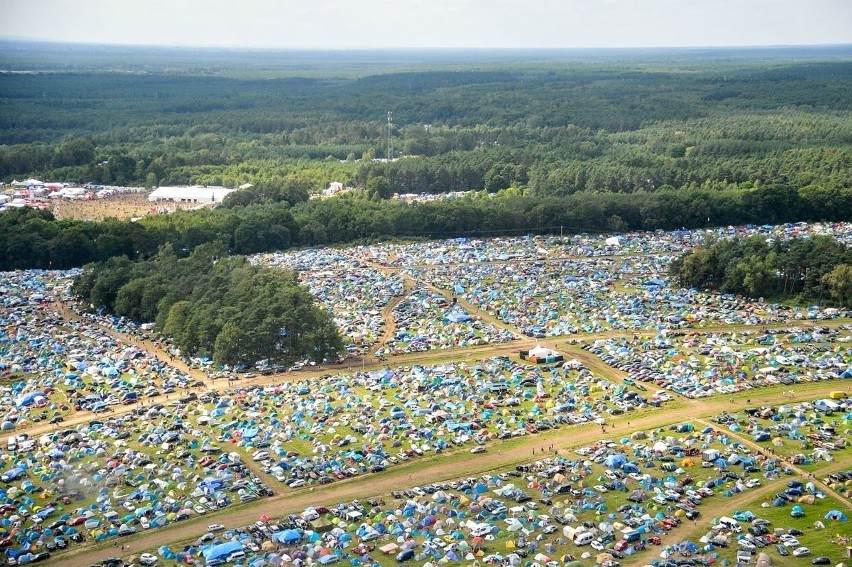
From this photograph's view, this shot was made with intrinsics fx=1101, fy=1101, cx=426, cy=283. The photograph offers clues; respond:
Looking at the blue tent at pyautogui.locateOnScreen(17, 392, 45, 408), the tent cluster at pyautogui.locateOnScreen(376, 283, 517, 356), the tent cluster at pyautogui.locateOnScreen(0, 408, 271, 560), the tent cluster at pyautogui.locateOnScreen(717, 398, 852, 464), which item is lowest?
the tent cluster at pyautogui.locateOnScreen(376, 283, 517, 356)

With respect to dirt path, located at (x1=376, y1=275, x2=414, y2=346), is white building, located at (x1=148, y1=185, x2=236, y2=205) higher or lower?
lower

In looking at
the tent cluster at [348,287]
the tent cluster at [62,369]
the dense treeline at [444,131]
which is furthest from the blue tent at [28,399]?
the dense treeline at [444,131]

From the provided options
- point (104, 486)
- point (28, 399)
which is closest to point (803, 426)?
point (104, 486)

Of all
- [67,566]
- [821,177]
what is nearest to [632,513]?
[67,566]

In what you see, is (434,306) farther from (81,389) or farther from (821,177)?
(821,177)

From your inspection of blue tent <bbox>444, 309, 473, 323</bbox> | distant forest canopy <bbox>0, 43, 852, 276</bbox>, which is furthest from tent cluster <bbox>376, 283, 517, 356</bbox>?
distant forest canopy <bbox>0, 43, 852, 276</bbox>

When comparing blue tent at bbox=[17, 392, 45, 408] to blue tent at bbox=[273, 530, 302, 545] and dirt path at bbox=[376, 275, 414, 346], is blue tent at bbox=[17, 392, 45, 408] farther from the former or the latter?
blue tent at bbox=[273, 530, 302, 545]

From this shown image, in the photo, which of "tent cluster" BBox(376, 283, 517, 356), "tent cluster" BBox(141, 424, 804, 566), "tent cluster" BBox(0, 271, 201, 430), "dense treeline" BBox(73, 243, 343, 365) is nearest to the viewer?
"tent cluster" BBox(141, 424, 804, 566)

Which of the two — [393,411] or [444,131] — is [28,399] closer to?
[393,411]

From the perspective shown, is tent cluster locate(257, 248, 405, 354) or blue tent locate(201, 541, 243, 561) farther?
tent cluster locate(257, 248, 405, 354)
